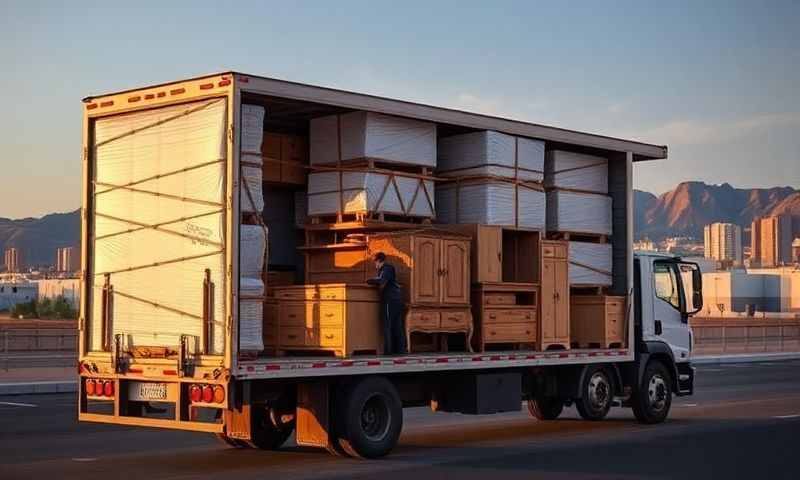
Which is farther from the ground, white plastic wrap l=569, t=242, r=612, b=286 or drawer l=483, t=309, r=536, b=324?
white plastic wrap l=569, t=242, r=612, b=286

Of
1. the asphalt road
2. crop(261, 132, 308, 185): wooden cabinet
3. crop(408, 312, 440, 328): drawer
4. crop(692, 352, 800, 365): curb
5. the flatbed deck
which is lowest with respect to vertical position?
the asphalt road

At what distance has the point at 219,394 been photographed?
13.2m

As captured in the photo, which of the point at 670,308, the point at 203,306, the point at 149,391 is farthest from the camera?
the point at 670,308

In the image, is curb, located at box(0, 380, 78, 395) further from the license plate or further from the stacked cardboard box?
the license plate

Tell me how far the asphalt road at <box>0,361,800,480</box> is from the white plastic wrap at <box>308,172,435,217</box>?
307cm

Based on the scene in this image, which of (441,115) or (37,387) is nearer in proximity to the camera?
(441,115)

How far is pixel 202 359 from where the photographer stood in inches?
531

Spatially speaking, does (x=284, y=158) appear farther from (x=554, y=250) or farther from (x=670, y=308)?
(x=670, y=308)

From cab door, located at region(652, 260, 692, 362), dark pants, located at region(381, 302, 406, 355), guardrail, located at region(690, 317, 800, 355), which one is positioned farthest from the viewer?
guardrail, located at region(690, 317, 800, 355)

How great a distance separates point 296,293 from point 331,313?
1.95ft

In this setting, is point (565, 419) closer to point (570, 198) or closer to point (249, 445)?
point (570, 198)

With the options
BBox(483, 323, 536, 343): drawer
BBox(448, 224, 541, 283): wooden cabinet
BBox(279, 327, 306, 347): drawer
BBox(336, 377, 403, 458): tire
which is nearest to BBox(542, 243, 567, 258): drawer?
BBox(448, 224, 541, 283): wooden cabinet

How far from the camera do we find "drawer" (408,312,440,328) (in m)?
15.5

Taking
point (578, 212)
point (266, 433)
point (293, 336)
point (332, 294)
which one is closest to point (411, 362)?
point (332, 294)
